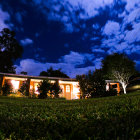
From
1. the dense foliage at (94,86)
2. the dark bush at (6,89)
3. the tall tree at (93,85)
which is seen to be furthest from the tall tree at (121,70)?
the dark bush at (6,89)

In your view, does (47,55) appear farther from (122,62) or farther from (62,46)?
(122,62)

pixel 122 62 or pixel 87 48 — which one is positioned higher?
pixel 87 48

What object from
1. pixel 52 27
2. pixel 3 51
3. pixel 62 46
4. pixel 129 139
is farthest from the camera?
pixel 62 46

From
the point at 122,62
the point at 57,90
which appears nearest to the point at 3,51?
the point at 57,90

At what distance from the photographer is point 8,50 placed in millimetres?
31703

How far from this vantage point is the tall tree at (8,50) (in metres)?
30.0

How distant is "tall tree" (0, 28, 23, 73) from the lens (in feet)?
98.5

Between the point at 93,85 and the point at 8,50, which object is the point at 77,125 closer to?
the point at 93,85

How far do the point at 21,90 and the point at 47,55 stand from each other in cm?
8060

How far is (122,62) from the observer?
18.5 metres

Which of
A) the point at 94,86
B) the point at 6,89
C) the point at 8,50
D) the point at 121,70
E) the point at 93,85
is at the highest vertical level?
the point at 8,50

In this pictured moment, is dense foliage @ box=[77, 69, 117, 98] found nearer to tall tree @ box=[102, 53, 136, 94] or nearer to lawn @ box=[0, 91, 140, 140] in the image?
tall tree @ box=[102, 53, 136, 94]

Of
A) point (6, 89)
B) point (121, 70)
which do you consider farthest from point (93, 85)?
point (6, 89)

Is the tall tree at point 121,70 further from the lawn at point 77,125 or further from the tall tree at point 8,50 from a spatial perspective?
the tall tree at point 8,50
